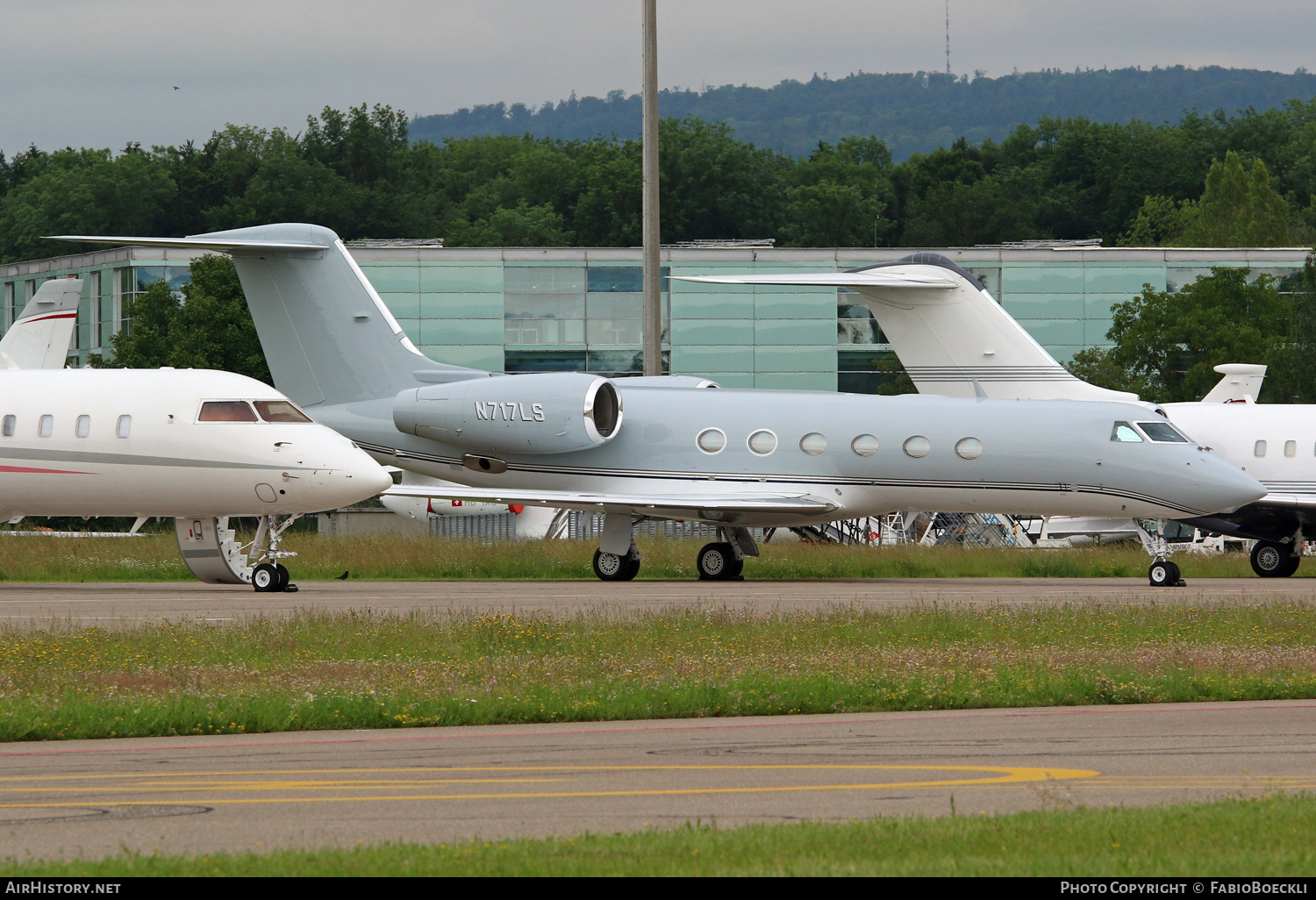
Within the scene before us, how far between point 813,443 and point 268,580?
9.26 meters

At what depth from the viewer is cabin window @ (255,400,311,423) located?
78.6 feet

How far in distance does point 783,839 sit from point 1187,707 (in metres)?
6.03

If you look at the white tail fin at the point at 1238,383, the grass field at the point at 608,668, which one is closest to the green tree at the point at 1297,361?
the white tail fin at the point at 1238,383

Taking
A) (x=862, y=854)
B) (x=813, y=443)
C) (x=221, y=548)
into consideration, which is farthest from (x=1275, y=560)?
(x=862, y=854)

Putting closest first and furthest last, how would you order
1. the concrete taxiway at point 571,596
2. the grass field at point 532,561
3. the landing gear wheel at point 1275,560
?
1. the concrete taxiway at point 571,596
2. the grass field at point 532,561
3. the landing gear wheel at point 1275,560

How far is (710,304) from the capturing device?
223 feet

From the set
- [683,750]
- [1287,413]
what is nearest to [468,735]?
[683,750]

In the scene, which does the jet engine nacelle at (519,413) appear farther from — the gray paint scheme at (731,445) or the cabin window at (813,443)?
the cabin window at (813,443)

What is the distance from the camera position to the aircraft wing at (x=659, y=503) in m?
27.0

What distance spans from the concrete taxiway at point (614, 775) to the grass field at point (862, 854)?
413 mm

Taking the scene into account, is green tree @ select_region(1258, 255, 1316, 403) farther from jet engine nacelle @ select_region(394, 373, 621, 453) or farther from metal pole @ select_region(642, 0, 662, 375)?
jet engine nacelle @ select_region(394, 373, 621, 453)

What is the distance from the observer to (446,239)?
4198 inches

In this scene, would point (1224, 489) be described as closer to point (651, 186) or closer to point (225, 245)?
point (651, 186)

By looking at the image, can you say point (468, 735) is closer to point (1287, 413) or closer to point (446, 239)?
point (1287, 413)
